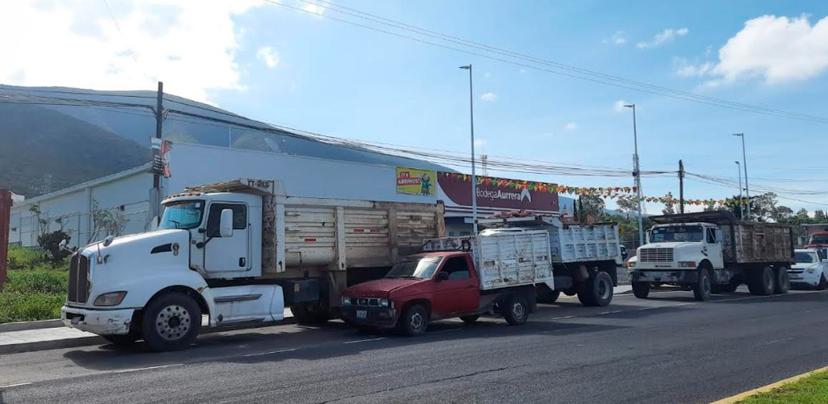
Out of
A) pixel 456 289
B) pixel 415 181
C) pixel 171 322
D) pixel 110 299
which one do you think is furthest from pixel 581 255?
pixel 415 181

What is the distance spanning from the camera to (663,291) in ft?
91.1

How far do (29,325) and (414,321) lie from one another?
8.37 metres

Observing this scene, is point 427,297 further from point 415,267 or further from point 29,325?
point 29,325

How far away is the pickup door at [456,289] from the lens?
13648 millimetres

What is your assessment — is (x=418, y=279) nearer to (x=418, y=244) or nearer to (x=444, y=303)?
(x=444, y=303)

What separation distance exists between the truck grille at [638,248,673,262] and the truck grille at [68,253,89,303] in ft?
57.8

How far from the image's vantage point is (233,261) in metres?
13.1

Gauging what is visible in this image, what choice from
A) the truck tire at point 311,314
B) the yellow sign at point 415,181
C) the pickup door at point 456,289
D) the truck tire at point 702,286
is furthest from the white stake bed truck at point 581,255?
the yellow sign at point 415,181

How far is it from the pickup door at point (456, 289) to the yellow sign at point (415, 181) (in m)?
23.4

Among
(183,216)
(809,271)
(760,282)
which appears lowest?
(760,282)

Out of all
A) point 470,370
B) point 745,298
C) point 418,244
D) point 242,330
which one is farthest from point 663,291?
point 470,370

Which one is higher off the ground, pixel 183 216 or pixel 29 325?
pixel 183 216

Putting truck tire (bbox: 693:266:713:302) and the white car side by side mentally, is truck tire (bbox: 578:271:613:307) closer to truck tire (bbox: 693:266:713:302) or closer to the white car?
truck tire (bbox: 693:266:713:302)

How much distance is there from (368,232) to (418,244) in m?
1.48
